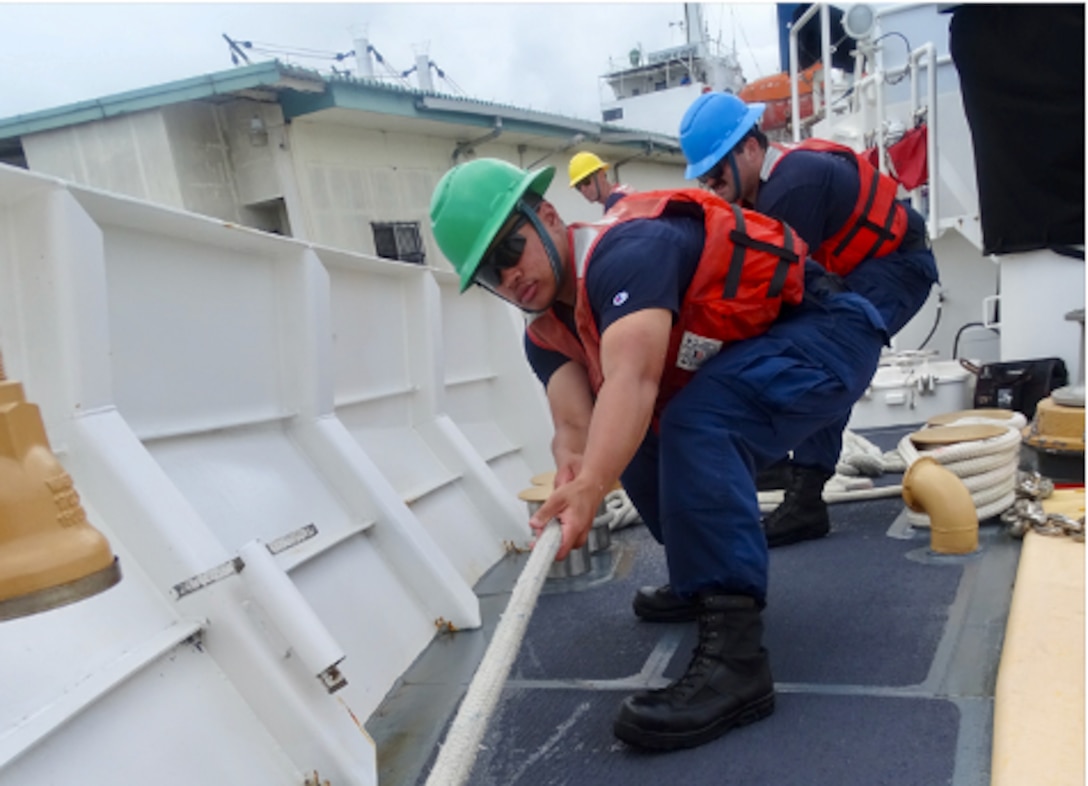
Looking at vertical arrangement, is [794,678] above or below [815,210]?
below

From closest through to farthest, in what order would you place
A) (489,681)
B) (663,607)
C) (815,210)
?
(489,681) < (663,607) < (815,210)

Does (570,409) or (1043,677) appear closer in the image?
(1043,677)

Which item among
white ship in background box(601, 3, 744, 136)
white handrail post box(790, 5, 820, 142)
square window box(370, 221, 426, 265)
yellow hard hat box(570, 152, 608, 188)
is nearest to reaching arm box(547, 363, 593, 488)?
yellow hard hat box(570, 152, 608, 188)

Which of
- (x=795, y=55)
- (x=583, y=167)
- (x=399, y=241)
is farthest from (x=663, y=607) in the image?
(x=399, y=241)

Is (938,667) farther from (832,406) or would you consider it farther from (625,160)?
(625,160)

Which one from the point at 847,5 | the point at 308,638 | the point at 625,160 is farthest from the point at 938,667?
the point at 625,160

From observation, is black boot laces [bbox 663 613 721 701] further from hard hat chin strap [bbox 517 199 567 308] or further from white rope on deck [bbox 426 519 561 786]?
hard hat chin strap [bbox 517 199 567 308]

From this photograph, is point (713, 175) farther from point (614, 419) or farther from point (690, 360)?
point (614, 419)

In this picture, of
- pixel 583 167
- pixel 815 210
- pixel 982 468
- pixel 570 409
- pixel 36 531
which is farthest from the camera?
pixel 583 167

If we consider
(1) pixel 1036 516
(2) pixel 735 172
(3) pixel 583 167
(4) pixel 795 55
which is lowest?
(1) pixel 1036 516

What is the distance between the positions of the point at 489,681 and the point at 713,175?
6.48 feet

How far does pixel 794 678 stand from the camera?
6.10 feet

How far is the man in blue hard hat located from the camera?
8.82 ft

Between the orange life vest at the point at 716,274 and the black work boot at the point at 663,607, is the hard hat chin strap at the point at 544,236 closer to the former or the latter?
the orange life vest at the point at 716,274
